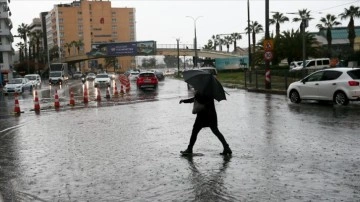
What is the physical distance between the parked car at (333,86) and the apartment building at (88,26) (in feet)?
491

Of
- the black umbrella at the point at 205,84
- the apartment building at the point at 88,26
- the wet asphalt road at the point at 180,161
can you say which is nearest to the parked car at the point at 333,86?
the wet asphalt road at the point at 180,161

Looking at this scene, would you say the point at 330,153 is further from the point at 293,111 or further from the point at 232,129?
the point at 293,111

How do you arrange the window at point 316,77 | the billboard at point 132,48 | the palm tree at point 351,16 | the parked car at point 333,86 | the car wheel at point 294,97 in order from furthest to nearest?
the billboard at point 132,48, the palm tree at point 351,16, the car wheel at point 294,97, the window at point 316,77, the parked car at point 333,86

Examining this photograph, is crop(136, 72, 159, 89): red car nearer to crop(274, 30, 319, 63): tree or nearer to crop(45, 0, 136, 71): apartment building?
crop(274, 30, 319, 63): tree

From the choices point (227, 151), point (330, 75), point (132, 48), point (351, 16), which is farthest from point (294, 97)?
point (132, 48)

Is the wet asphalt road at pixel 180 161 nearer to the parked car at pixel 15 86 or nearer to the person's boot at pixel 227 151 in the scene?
the person's boot at pixel 227 151

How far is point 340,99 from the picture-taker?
18.2 meters

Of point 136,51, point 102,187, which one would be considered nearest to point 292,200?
point 102,187

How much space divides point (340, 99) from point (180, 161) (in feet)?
38.6

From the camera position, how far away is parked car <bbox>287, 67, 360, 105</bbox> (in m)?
17.8

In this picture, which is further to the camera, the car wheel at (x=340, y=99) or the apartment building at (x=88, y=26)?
the apartment building at (x=88, y=26)

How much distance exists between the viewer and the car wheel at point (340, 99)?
18.0 meters

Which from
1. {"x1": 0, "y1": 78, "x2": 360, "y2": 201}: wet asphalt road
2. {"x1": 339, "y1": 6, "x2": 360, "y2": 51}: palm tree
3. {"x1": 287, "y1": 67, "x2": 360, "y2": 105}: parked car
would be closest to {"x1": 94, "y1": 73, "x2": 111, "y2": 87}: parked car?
{"x1": 287, "y1": 67, "x2": 360, "y2": 105}: parked car

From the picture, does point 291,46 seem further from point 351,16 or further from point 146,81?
point 146,81
